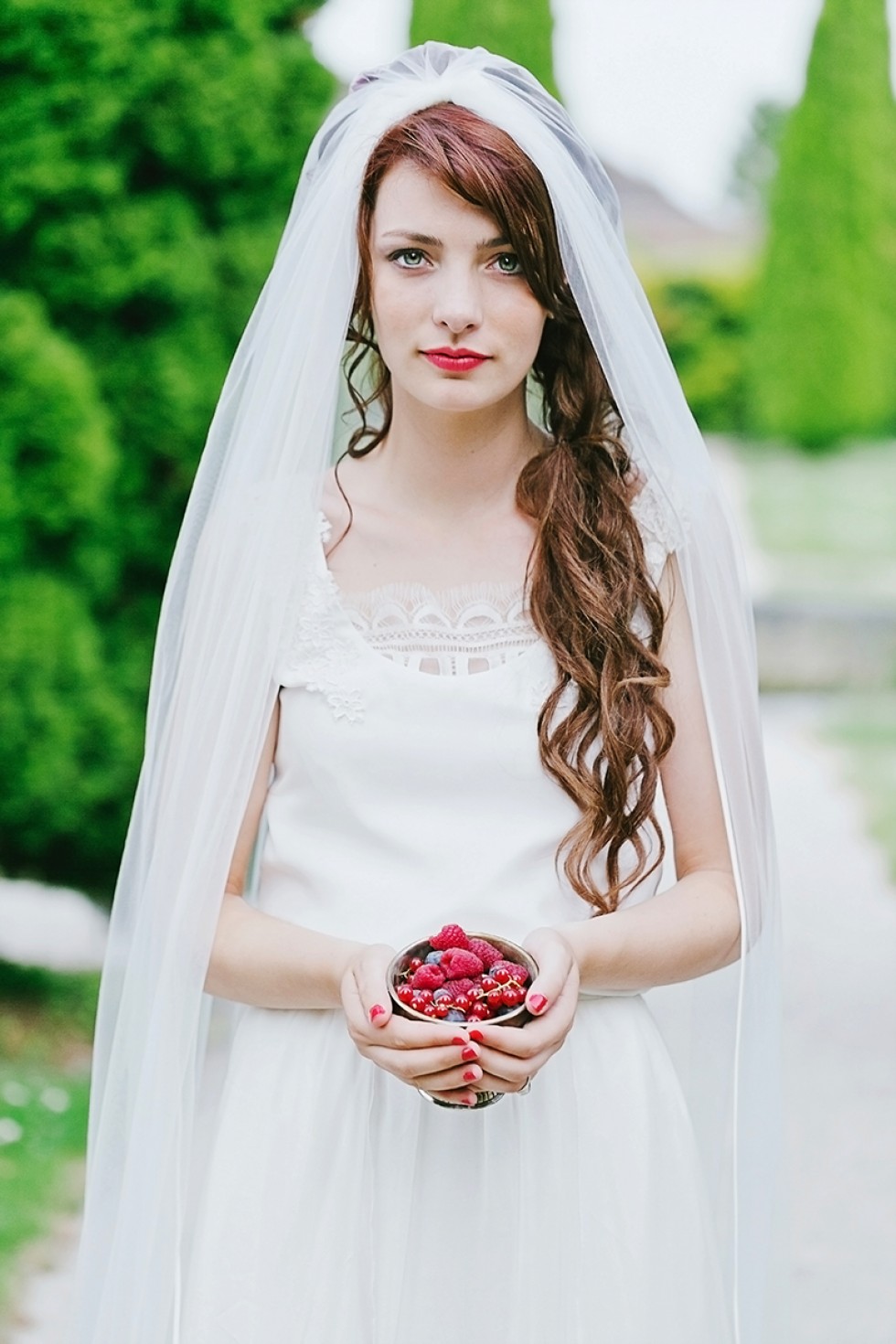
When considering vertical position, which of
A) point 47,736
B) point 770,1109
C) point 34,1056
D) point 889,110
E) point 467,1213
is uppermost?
point 889,110

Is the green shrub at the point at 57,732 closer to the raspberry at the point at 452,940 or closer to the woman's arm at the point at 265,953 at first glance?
the woman's arm at the point at 265,953

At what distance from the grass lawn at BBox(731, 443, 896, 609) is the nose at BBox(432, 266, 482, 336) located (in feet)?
37.2

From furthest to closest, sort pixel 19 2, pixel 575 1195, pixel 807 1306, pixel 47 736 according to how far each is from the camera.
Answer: pixel 47 736, pixel 19 2, pixel 807 1306, pixel 575 1195

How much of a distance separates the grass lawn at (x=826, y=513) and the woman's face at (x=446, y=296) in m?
11.3

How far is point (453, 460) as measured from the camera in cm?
215

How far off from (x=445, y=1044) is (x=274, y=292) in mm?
1041

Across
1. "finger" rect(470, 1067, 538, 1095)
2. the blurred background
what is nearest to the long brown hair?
"finger" rect(470, 1067, 538, 1095)

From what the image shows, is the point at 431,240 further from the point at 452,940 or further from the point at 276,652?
the point at 452,940

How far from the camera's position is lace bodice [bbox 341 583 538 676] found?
206cm

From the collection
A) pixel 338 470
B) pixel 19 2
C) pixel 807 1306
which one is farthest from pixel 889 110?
pixel 338 470

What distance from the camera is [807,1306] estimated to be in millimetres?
3865

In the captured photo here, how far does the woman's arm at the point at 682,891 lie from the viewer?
193 centimetres

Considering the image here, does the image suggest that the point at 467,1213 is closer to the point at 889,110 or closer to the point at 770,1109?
the point at 770,1109

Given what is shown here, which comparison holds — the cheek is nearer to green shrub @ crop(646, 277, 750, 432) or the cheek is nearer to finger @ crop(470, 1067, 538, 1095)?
finger @ crop(470, 1067, 538, 1095)
